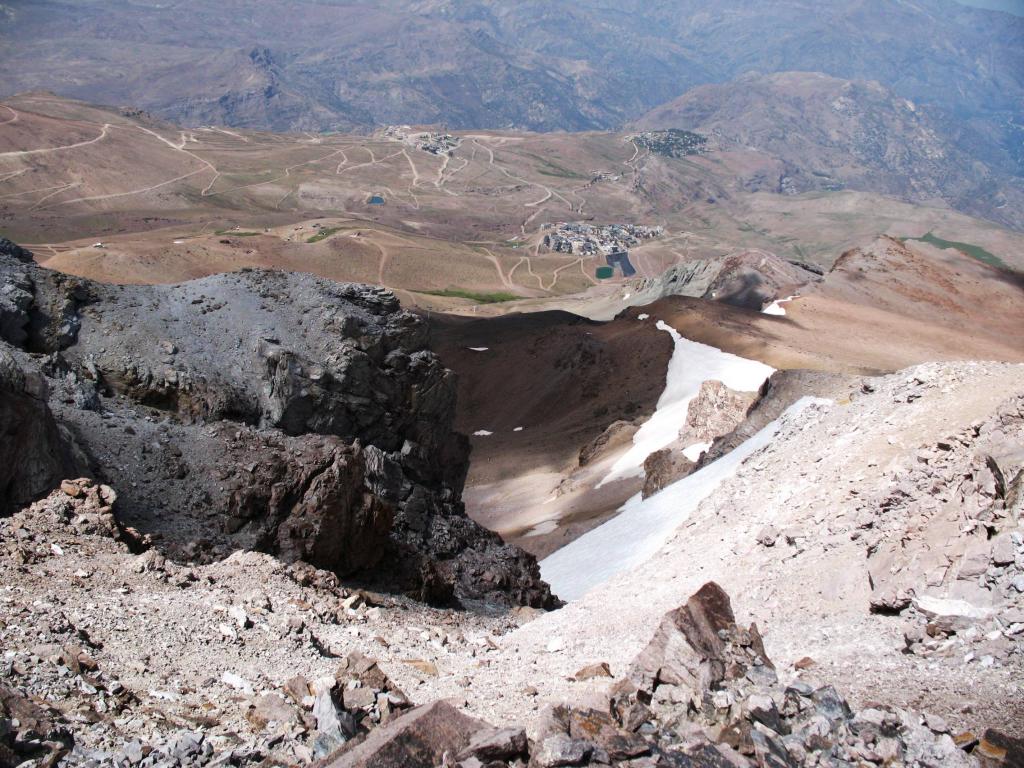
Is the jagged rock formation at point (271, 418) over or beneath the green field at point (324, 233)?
over

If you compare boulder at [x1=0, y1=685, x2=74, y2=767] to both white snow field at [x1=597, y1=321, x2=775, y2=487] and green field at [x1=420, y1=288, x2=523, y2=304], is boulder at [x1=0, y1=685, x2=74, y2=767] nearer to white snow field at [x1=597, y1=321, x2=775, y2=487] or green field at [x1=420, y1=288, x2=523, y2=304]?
white snow field at [x1=597, y1=321, x2=775, y2=487]

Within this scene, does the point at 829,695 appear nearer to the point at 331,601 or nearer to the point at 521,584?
the point at 331,601

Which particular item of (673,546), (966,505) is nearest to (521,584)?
(673,546)

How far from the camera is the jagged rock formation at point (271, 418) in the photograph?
1670 centimetres

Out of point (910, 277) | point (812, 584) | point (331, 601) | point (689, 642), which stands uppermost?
point (689, 642)

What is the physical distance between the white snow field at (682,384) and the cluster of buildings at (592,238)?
372 ft

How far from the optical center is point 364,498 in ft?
59.1

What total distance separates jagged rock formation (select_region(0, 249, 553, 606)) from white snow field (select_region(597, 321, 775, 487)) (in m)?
13.2

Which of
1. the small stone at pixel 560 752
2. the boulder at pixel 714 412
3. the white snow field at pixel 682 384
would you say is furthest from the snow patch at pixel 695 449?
the small stone at pixel 560 752

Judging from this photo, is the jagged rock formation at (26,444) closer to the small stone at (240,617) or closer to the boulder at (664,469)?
the small stone at (240,617)

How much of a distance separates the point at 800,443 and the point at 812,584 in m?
7.65

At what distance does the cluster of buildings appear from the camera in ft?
550

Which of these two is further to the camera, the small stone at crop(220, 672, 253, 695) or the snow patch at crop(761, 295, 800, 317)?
the snow patch at crop(761, 295, 800, 317)

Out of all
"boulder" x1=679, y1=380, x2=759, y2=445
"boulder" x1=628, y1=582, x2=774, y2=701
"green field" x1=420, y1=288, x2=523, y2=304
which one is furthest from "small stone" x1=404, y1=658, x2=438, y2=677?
"green field" x1=420, y1=288, x2=523, y2=304
